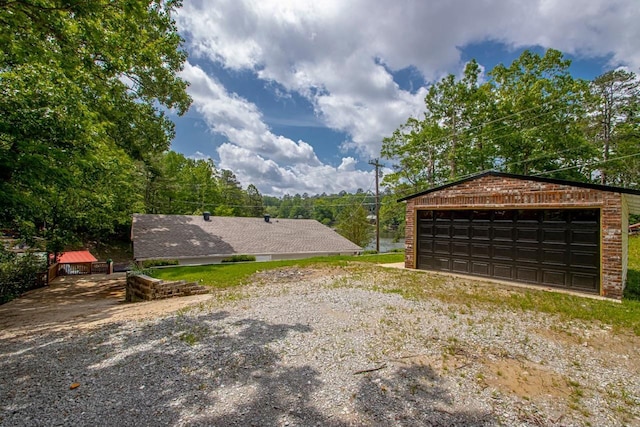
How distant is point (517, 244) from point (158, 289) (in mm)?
10519

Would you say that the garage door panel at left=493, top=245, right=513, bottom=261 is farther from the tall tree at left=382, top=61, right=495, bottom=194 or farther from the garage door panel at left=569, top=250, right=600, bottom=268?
the tall tree at left=382, top=61, right=495, bottom=194

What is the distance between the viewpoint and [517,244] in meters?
8.73

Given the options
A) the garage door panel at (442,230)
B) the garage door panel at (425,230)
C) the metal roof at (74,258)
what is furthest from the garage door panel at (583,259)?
the metal roof at (74,258)

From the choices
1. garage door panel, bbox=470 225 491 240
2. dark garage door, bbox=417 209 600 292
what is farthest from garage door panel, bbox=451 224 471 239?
garage door panel, bbox=470 225 491 240

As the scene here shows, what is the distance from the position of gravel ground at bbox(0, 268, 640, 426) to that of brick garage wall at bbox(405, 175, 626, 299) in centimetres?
310

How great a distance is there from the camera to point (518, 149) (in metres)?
20.9

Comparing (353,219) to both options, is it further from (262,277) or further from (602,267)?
(602,267)

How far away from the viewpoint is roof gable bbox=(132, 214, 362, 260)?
17.9m

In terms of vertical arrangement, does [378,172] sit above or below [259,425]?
above

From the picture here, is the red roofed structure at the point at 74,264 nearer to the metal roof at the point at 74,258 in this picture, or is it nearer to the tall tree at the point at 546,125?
the metal roof at the point at 74,258

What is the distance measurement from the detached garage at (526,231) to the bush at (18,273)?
49.7ft

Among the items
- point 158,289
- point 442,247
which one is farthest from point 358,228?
point 158,289

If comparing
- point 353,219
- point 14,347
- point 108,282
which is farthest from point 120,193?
point 353,219

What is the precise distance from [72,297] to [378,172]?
2088cm
